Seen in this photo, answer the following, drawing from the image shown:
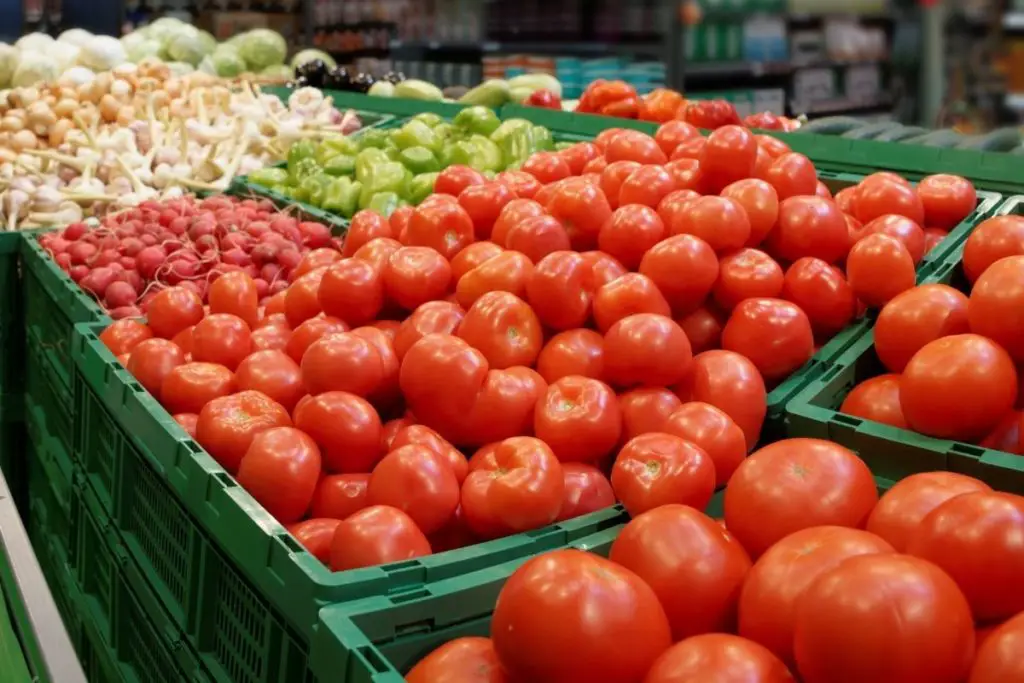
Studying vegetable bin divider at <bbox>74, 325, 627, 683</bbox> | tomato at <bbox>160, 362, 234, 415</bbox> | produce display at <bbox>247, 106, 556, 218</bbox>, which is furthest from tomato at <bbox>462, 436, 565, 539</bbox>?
produce display at <bbox>247, 106, 556, 218</bbox>

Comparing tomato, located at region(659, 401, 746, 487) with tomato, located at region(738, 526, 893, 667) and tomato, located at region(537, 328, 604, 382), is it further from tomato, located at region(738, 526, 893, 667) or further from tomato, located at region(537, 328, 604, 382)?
tomato, located at region(738, 526, 893, 667)

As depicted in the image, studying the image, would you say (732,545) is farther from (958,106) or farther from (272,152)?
(958,106)

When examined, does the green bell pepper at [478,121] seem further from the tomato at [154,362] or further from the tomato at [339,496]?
the tomato at [339,496]

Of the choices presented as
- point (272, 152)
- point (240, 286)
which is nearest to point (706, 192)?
point (240, 286)

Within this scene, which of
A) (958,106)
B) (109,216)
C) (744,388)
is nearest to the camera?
(744,388)

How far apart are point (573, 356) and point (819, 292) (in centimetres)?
53

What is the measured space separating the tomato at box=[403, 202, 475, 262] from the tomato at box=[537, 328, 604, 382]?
402 millimetres

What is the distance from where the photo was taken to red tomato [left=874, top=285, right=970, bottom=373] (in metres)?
1.76

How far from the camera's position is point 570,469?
1627 mm

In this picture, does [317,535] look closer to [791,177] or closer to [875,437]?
[875,437]

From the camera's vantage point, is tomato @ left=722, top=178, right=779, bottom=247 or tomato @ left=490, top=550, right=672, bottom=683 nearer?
tomato @ left=490, top=550, right=672, bottom=683

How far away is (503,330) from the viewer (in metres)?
1.80

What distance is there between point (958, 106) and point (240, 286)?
6.30 metres

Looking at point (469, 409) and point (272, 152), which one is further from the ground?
point (272, 152)
